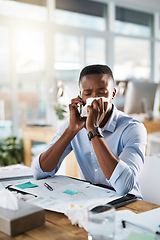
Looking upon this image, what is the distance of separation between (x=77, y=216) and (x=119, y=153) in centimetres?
63

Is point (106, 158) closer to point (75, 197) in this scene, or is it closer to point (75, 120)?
point (75, 197)

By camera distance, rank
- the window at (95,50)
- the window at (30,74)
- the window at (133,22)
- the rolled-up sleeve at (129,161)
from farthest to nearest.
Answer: the window at (133,22) → the window at (95,50) → the window at (30,74) → the rolled-up sleeve at (129,161)

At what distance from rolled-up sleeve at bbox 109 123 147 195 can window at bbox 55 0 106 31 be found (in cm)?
377

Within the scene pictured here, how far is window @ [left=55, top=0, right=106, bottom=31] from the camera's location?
480 cm

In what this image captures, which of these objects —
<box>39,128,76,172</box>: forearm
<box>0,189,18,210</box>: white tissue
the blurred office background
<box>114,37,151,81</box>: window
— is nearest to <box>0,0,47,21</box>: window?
the blurred office background

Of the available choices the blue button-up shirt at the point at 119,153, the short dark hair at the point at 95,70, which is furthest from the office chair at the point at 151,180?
the short dark hair at the point at 95,70

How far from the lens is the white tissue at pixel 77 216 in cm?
A: 89

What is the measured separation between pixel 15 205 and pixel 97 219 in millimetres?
287

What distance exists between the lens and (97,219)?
79 cm

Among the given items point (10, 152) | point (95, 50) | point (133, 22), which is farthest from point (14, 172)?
point (133, 22)

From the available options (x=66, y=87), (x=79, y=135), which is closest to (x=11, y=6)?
(x=66, y=87)

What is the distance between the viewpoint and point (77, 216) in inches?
36.2

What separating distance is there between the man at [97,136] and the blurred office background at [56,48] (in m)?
1.62

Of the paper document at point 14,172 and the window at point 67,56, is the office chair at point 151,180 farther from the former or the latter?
the window at point 67,56
